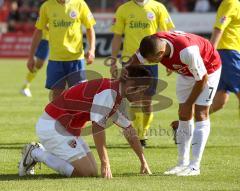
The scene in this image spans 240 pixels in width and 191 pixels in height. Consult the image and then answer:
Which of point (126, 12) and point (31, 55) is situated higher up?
point (126, 12)

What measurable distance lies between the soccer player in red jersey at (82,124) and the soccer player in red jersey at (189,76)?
29cm

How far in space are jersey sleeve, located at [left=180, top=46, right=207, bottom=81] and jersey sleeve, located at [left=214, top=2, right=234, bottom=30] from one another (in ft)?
9.31

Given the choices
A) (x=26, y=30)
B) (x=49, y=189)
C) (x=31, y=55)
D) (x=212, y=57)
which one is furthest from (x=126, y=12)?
(x=26, y=30)

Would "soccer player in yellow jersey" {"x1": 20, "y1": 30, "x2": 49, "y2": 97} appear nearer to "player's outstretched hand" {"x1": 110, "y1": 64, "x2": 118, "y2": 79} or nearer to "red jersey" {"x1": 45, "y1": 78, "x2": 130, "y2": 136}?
"player's outstretched hand" {"x1": 110, "y1": 64, "x2": 118, "y2": 79}

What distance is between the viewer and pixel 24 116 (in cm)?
1430

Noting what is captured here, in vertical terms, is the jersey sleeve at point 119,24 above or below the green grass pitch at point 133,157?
above

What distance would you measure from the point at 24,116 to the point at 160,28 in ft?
12.4

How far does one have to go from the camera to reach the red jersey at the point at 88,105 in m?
8.15

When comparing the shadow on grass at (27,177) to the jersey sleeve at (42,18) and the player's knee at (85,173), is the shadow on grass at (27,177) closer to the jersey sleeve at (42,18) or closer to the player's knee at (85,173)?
the player's knee at (85,173)

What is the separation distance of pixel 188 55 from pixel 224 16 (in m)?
3.08

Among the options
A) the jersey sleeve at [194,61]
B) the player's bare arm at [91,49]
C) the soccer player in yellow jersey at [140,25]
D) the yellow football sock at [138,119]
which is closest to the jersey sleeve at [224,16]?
the soccer player in yellow jersey at [140,25]

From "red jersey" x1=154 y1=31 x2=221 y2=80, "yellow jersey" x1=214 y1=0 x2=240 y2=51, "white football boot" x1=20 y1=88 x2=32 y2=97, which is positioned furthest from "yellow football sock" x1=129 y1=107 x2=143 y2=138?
"white football boot" x1=20 y1=88 x2=32 y2=97

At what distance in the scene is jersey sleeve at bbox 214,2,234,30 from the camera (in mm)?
11008

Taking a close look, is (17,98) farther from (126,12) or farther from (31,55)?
(126,12)
